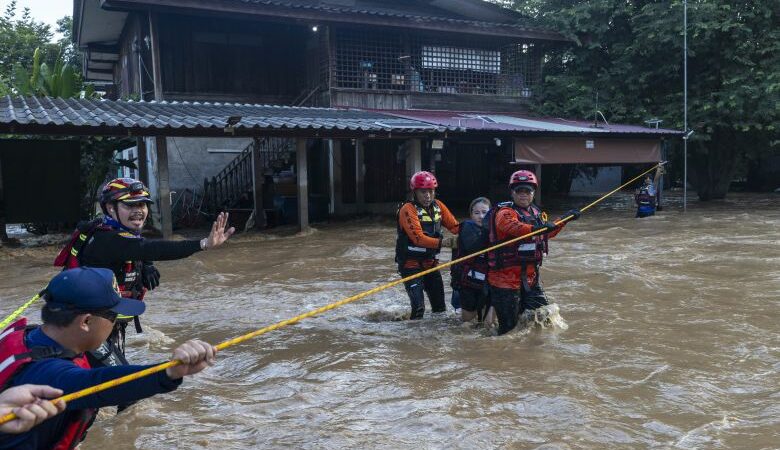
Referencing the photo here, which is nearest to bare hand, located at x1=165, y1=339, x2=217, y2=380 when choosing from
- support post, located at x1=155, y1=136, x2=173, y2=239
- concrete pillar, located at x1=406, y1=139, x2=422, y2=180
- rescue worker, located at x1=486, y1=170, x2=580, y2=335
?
rescue worker, located at x1=486, y1=170, x2=580, y2=335

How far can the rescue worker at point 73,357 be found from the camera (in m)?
1.94

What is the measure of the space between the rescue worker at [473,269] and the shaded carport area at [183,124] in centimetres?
702

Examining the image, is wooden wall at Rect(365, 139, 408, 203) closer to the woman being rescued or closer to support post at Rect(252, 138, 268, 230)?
support post at Rect(252, 138, 268, 230)

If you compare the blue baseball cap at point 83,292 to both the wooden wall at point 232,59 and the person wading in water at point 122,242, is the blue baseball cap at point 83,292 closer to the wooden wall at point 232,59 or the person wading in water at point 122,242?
the person wading in water at point 122,242

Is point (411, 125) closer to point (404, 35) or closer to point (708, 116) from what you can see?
point (404, 35)

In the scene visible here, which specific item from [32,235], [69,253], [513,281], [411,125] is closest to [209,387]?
[69,253]

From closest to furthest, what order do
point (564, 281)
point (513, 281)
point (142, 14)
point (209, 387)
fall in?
point (209, 387), point (513, 281), point (564, 281), point (142, 14)

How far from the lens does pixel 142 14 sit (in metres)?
15.6

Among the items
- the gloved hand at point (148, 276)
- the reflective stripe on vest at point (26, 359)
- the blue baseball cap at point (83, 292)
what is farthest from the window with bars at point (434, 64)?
the reflective stripe on vest at point (26, 359)

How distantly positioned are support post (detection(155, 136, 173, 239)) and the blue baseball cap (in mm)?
10561

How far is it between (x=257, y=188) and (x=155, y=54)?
433 cm

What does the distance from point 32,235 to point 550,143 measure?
42.4 ft

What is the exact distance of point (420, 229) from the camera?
19.4 feet

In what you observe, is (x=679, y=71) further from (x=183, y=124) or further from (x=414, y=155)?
(x=183, y=124)
